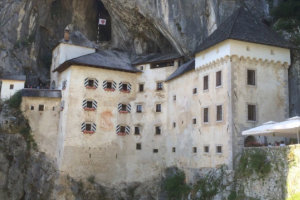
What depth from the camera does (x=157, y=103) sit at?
35750 millimetres

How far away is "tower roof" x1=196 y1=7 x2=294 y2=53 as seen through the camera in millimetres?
26969

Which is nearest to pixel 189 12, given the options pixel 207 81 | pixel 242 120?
pixel 207 81

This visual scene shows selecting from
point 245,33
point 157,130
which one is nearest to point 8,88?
point 157,130

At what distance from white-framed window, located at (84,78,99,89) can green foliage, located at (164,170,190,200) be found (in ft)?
36.9

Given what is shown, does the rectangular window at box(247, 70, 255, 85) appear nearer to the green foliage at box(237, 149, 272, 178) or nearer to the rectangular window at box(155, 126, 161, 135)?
the green foliage at box(237, 149, 272, 178)

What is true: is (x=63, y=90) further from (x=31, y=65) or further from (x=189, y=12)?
(x=189, y=12)

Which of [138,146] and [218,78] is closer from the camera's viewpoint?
[218,78]

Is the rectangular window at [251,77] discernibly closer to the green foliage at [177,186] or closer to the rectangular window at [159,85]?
the green foliage at [177,186]

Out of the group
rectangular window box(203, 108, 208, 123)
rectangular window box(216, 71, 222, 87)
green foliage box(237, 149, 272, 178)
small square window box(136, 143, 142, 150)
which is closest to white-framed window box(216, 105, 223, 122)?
rectangular window box(203, 108, 208, 123)

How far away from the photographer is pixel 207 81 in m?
29.2

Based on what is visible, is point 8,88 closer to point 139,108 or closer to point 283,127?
point 139,108

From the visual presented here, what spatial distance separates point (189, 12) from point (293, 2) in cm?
998

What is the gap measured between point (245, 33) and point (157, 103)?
11.8m

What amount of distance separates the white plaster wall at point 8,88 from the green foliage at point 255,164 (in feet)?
77.1
